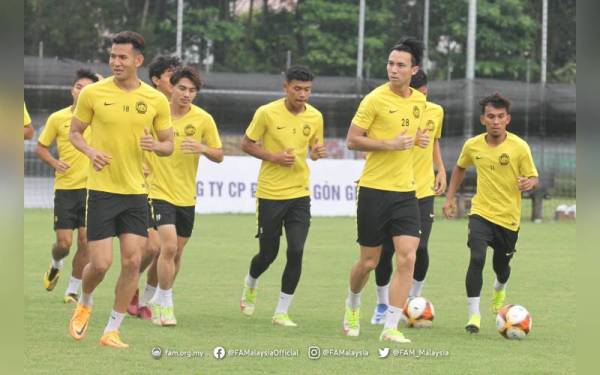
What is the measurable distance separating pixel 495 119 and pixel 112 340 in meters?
4.04

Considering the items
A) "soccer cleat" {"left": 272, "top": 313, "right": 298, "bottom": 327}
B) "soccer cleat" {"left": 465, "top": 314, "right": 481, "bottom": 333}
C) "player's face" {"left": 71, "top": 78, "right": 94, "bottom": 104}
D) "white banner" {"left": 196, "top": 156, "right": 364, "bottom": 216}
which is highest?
"player's face" {"left": 71, "top": 78, "right": 94, "bottom": 104}

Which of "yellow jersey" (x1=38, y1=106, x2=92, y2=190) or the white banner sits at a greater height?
"yellow jersey" (x1=38, y1=106, x2=92, y2=190)

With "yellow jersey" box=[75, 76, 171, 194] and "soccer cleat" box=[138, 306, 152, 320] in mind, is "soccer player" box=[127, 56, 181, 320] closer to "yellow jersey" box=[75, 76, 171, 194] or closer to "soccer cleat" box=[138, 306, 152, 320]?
"soccer cleat" box=[138, 306, 152, 320]

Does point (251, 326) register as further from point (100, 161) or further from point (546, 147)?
point (546, 147)

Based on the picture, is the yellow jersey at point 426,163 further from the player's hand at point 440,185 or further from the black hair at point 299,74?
the black hair at point 299,74

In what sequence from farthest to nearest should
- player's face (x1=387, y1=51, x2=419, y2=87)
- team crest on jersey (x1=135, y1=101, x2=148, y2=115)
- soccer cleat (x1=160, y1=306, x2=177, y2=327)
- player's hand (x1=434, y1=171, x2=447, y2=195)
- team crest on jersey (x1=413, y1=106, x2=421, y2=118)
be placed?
player's hand (x1=434, y1=171, x2=447, y2=195)
soccer cleat (x1=160, y1=306, x2=177, y2=327)
team crest on jersey (x1=413, y1=106, x2=421, y2=118)
player's face (x1=387, y1=51, x2=419, y2=87)
team crest on jersey (x1=135, y1=101, x2=148, y2=115)

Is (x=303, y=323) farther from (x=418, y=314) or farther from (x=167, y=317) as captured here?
(x=167, y=317)

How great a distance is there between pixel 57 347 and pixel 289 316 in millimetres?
3076

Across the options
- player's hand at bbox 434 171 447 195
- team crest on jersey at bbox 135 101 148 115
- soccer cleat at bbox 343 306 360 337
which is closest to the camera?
team crest on jersey at bbox 135 101 148 115

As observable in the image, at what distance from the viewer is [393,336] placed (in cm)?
977

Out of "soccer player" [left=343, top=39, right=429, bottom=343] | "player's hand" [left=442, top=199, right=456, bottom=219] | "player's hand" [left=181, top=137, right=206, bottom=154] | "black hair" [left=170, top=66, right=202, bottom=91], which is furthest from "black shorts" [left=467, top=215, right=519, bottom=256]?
"black hair" [left=170, top=66, right=202, bottom=91]

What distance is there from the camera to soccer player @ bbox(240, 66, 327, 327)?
36.8 feet

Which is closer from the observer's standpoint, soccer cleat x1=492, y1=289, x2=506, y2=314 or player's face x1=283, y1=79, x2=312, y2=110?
player's face x1=283, y1=79, x2=312, y2=110

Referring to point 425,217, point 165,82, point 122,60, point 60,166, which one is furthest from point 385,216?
point 60,166
